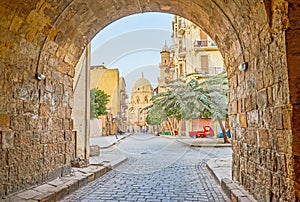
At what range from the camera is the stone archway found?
246 centimetres

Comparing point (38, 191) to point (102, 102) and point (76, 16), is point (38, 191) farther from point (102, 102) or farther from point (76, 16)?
point (102, 102)

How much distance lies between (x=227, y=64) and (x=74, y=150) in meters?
4.21

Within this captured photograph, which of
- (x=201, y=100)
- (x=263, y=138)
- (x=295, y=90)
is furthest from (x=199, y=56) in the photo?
(x=295, y=90)

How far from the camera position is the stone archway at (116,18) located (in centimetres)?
246

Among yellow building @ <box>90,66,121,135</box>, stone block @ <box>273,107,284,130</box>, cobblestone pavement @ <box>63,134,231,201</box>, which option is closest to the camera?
stone block @ <box>273,107,284,130</box>

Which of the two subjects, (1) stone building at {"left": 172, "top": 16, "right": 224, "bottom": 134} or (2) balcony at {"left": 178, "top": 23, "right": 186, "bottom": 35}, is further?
(2) balcony at {"left": 178, "top": 23, "right": 186, "bottom": 35}

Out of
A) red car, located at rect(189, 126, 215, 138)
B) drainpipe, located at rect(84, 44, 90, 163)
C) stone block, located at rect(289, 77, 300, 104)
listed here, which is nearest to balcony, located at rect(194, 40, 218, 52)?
red car, located at rect(189, 126, 215, 138)

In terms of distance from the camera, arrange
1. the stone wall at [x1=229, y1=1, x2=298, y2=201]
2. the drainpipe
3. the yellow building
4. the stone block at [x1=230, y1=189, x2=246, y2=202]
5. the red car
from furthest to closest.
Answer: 1. the yellow building
2. the red car
3. the drainpipe
4. the stone block at [x1=230, y1=189, x2=246, y2=202]
5. the stone wall at [x1=229, y1=1, x2=298, y2=201]

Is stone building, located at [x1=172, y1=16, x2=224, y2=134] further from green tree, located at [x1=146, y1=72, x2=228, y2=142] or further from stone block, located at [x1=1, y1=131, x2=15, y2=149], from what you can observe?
stone block, located at [x1=1, y1=131, x2=15, y2=149]

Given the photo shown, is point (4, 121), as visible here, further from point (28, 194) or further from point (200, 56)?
point (200, 56)

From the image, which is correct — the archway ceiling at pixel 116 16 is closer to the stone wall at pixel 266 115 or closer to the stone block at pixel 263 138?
the stone wall at pixel 266 115

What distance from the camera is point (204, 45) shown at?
82.3ft

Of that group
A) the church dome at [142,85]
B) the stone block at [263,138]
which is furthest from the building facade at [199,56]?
the church dome at [142,85]

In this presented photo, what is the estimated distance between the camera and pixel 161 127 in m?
43.2
